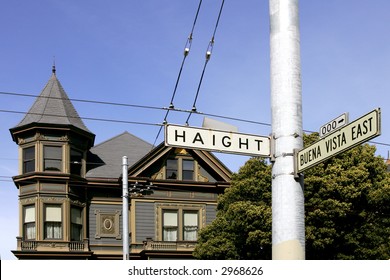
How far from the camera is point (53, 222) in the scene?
115 feet

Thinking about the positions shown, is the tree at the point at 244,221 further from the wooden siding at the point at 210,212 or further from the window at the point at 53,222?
the window at the point at 53,222

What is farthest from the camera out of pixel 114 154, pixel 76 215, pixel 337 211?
pixel 114 154

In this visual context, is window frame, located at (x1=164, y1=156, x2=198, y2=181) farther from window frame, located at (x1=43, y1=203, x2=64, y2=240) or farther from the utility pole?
the utility pole

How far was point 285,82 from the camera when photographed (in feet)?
21.9

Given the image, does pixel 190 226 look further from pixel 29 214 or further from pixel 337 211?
pixel 337 211

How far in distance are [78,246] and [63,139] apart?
20.6 ft

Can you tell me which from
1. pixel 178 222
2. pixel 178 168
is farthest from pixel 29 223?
pixel 178 168

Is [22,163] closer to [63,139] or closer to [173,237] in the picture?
[63,139]

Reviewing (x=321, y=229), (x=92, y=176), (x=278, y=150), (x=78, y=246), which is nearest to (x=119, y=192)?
(x=92, y=176)

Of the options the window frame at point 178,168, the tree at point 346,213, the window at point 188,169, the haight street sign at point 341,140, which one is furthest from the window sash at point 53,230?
the haight street sign at point 341,140

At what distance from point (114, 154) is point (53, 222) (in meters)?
6.45

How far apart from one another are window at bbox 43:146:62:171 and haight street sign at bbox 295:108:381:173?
30.4 meters

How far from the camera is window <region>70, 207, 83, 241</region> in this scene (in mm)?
35656

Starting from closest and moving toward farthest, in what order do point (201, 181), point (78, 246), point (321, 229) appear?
point (321, 229) → point (78, 246) → point (201, 181)
